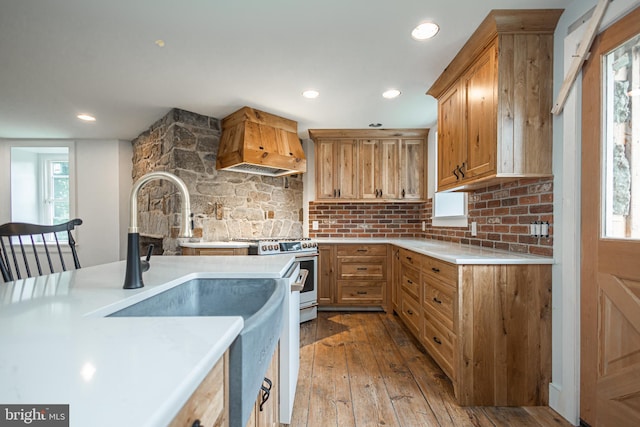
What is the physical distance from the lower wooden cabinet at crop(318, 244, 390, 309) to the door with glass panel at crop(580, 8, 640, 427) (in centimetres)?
210

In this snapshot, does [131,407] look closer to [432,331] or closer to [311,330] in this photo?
[432,331]

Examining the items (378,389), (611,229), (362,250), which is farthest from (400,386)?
(362,250)

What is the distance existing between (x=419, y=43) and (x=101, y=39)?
6.91 feet

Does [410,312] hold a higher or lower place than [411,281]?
lower

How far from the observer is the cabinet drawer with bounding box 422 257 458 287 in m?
1.85

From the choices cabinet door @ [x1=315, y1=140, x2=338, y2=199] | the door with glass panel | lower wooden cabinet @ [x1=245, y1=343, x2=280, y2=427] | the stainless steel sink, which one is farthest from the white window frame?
the door with glass panel

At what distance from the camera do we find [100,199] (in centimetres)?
442

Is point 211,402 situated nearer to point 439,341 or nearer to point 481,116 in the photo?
point 439,341

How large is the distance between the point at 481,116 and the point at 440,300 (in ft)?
4.25

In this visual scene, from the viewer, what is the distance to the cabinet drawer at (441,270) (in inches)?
72.9

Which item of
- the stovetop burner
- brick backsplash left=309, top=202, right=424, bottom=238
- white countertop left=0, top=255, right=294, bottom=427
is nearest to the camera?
white countertop left=0, top=255, right=294, bottom=427

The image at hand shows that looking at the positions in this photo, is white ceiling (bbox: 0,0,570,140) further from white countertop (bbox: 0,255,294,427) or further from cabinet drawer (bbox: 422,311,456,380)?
cabinet drawer (bbox: 422,311,456,380)

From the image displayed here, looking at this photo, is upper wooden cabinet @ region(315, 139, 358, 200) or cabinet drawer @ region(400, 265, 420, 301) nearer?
cabinet drawer @ region(400, 265, 420, 301)

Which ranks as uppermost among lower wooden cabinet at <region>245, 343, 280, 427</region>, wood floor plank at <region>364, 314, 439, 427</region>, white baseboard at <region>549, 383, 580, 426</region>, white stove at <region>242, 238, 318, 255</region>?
white stove at <region>242, 238, 318, 255</region>
